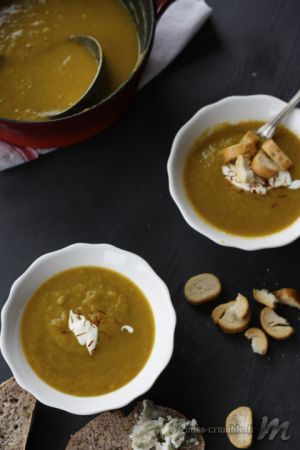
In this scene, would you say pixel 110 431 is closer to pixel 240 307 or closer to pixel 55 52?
pixel 240 307

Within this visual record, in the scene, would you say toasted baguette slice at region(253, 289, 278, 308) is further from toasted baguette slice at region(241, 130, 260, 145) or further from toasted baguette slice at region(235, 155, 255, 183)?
toasted baguette slice at region(241, 130, 260, 145)

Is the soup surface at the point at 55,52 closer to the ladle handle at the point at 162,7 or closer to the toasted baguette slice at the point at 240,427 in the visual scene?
the ladle handle at the point at 162,7

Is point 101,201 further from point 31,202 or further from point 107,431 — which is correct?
point 107,431

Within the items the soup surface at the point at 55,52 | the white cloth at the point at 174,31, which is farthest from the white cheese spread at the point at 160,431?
the white cloth at the point at 174,31

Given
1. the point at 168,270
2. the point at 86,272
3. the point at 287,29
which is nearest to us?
the point at 86,272

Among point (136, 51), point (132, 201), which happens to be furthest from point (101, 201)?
point (136, 51)

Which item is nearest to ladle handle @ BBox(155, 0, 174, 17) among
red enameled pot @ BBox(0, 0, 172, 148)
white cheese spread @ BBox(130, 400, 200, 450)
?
red enameled pot @ BBox(0, 0, 172, 148)

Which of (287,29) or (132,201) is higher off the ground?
(287,29)
